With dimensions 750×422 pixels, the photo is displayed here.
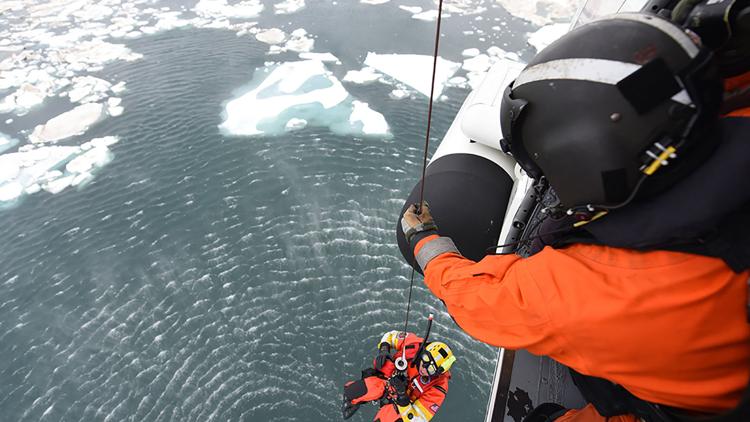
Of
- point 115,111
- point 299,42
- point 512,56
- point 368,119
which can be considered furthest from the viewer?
point 299,42

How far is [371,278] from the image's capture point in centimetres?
338

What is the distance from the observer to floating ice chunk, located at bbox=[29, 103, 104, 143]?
15.9 ft

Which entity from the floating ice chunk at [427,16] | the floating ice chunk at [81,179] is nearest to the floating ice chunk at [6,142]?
the floating ice chunk at [81,179]

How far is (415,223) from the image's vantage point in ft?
5.09

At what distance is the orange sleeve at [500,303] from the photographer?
2.82ft

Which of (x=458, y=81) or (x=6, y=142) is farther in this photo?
(x=458, y=81)

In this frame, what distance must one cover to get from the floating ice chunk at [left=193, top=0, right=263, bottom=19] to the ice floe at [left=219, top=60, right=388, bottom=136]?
2595 millimetres

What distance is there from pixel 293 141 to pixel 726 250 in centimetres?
446

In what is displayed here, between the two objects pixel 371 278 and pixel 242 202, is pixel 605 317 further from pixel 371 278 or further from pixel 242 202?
pixel 242 202

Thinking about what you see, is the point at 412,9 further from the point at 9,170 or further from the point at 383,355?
the point at 383,355

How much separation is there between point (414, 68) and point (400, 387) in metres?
4.82

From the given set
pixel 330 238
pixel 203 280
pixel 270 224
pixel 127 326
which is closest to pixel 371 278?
pixel 330 238

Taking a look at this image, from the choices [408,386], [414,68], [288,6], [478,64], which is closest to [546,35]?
[478,64]

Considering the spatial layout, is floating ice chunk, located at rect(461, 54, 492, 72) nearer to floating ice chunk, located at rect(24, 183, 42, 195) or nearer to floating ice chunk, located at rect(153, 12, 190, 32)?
floating ice chunk, located at rect(153, 12, 190, 32)
